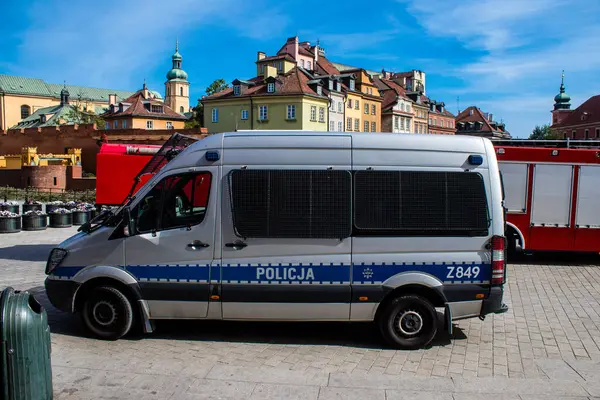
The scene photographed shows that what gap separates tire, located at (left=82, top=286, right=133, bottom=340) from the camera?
703cm

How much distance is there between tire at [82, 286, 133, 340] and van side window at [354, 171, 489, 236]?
3.12 metres

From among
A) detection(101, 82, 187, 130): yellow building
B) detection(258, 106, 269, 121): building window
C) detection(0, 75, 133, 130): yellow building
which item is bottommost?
detection(258, 106, 269, 121): building window

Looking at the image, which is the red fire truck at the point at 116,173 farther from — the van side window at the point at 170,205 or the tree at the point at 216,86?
the tree at the point at 216,86

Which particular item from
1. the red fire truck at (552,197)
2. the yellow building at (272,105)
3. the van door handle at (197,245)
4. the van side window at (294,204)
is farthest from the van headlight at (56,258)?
the yellow building at (272,105)

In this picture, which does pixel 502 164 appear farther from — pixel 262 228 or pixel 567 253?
pixel 262 228

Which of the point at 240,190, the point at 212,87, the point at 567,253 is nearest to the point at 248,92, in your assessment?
the point at 212,87

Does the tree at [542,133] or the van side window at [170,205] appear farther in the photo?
the tree at [542,133]

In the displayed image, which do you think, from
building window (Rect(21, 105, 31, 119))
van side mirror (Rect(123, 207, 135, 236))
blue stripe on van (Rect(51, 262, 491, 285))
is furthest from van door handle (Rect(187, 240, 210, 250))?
building window (Rect(21, 105, 31, 119))

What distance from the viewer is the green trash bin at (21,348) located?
4.71 m

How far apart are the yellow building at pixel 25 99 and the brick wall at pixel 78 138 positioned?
113 feet

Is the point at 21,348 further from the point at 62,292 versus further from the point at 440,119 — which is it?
the point at 440,119

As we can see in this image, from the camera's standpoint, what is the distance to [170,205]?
7039 mm

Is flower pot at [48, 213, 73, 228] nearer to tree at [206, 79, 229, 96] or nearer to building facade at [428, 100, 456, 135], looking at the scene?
tree at [206, 79, 229, 96]

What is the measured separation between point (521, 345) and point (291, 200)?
3698mm
